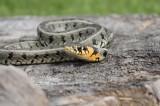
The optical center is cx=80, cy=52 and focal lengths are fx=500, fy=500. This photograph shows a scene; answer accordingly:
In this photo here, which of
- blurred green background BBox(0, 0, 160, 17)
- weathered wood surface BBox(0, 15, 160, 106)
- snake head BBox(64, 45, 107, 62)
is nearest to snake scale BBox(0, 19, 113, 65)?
snake head BBox(64, 45, 107, 62)

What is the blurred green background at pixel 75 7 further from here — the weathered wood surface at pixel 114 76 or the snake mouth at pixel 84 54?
the snake mouth at pixel 84 54

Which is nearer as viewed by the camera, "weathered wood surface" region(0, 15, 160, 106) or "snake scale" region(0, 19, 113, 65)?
"weathered wood surface" region(0, 15, 160, 106)

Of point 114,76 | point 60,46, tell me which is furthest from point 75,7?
point 114,76

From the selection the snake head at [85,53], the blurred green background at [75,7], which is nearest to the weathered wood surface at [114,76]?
the snake head at [85,53]

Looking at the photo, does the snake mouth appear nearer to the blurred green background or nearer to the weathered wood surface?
the weathered wood surface

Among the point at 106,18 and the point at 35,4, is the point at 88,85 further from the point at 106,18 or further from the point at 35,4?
the point at 35,4

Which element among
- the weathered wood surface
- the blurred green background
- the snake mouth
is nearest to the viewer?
the weathered wood surface

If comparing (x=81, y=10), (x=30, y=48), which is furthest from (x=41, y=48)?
(x=81, y=10)
